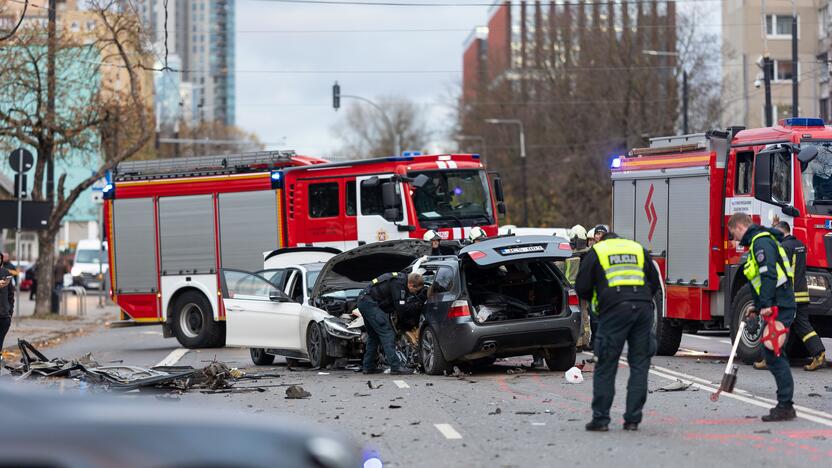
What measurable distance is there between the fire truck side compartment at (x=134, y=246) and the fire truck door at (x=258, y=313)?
5.86 meters

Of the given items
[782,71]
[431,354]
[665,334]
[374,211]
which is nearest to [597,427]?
[431,354]

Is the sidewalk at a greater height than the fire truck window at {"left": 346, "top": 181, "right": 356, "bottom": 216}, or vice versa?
the fire truck window at {"left": 346, "top": 181, "right": 356, "bottom": 216}

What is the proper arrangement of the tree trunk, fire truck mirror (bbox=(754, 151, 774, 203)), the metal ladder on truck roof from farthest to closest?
the tree trunk, the metal ladder on truck roof, fire truck mirror (bbox=(754, 151, 774, 203))

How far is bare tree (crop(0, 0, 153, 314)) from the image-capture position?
3331 centimetres

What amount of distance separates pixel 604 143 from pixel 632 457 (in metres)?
49.8

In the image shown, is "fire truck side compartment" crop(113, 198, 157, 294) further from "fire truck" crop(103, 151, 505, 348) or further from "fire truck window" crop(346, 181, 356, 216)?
"fire truck window" crop(346, 181, 356, 216)

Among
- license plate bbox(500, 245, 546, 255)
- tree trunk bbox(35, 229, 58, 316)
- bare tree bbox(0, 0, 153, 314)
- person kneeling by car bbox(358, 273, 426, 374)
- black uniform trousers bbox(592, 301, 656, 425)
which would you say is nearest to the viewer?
black uniform trousers bbox(592, 301, 656, 425)

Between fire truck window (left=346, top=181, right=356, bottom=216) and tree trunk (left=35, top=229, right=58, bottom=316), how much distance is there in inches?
530

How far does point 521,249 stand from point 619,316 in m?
5.58

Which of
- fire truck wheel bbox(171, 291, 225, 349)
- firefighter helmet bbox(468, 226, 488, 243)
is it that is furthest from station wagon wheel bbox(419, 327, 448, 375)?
fire truck wheel bbox(171, 291, 225, 349)

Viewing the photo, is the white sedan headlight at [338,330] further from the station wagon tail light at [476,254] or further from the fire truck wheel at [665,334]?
the fire truck wheel at [665,334]

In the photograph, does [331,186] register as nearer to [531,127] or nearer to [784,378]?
[784,378]

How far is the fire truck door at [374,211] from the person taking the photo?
2305 cm

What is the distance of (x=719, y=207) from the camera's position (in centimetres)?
1878
